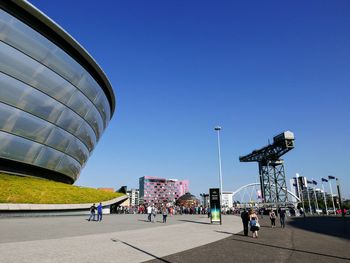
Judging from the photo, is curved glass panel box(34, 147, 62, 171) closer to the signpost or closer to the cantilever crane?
the signpost

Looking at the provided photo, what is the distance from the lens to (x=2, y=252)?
8.95 meters

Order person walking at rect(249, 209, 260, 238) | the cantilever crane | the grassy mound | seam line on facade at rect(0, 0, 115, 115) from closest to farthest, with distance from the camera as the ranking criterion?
1. person walking at rect(249, 209, 260, 238)
2. the grassy mound
3. seam line on facade at rect(0, 0, 115, 115)
4. the cantilever crane

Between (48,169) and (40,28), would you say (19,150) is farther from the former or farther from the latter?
(40,28)

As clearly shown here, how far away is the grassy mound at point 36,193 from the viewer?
25.5 meters

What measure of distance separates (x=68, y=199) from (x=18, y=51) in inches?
597

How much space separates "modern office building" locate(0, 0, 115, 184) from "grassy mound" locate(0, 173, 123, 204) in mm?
3103

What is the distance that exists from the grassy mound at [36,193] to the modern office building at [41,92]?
10.2 feet

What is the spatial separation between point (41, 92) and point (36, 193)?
1004 centimetres

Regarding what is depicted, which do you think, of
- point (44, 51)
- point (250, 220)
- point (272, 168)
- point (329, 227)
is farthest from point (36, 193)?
point (272, 168)

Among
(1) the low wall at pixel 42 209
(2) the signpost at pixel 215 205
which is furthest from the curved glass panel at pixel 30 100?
(2) the signpost at pixel 215 205

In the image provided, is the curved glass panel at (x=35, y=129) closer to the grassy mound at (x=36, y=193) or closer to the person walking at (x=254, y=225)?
the grassy mound at (x=36, y=193)

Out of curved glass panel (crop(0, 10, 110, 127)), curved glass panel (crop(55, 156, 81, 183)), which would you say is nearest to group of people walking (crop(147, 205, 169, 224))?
curved glass panel (crop(55, 156, 81, 183))

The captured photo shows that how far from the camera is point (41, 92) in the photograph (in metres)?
30.2

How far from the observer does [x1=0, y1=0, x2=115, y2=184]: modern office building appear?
2678 centimetres
